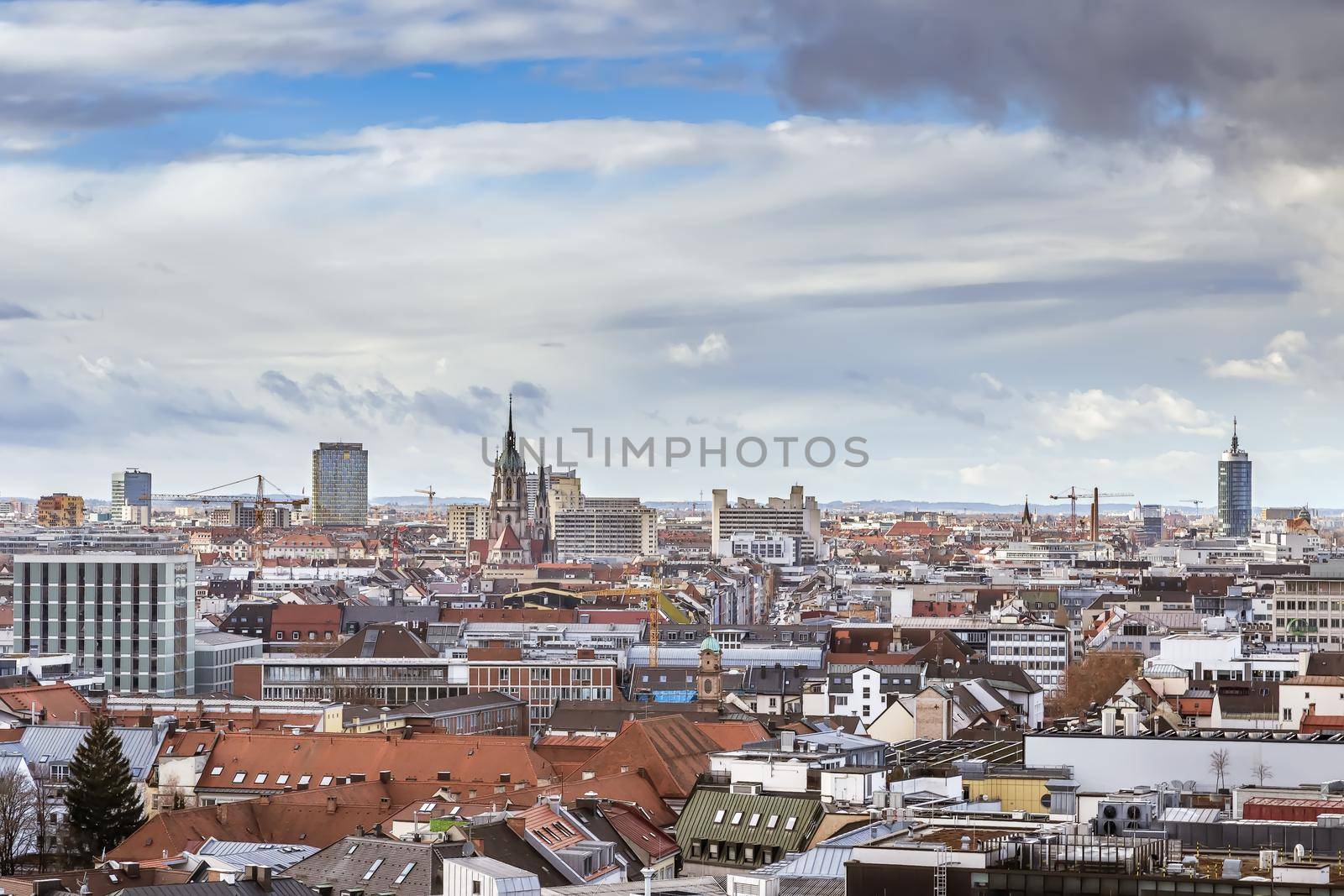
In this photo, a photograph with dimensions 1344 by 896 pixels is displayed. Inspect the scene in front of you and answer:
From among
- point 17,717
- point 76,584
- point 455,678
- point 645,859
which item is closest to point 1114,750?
point 645,859

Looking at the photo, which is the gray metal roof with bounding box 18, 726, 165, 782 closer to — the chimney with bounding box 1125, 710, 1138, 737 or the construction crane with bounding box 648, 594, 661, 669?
the chimney with bounding box 1125, 710, 1138, 737

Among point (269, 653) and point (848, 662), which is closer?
point (848, 662)

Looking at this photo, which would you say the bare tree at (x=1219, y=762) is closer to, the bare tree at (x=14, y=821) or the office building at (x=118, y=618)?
the bare tree at (x=14, y=821)

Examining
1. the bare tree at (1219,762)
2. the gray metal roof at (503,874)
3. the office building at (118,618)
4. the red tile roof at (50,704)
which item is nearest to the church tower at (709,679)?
the office building at (118,618)

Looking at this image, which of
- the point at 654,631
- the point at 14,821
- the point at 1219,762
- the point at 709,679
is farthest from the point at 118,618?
the point at 1219,762

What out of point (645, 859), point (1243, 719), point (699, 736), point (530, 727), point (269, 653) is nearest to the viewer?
point (645, 859)

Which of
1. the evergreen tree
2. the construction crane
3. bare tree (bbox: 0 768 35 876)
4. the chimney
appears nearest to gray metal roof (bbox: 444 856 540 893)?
bare tree (bbox: 0 768 35 876)

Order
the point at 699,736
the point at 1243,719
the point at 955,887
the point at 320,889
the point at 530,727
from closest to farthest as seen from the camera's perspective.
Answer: the point at 955,887, the point at 320,889, the point at 699,736, the point at 1243,719, the point at 530,727

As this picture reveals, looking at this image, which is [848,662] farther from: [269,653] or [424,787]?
[424,787]
